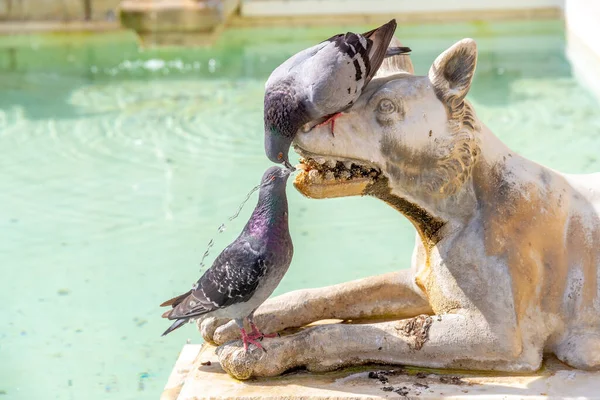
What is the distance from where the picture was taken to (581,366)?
3408mm

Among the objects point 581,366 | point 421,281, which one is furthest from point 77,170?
point 581,366

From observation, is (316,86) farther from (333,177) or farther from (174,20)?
(174,20)

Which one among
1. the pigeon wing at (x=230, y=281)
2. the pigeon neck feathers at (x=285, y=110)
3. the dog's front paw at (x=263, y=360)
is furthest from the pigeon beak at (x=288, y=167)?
the dog's front paw at (x=263, y=360)

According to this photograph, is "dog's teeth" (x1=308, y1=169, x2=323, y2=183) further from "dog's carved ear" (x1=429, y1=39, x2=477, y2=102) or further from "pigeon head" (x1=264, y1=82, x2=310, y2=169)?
"dog's carved ear" (x1=429, y1=39, x2=477, y2=102)

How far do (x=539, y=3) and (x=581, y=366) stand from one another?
397 inches

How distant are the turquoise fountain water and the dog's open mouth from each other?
1690 millimetres

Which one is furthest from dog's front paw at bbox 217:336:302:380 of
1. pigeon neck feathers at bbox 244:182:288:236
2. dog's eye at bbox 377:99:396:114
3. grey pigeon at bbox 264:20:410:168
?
dog's eye at bbox 377:99:396:114

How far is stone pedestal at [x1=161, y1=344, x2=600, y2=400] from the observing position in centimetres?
328

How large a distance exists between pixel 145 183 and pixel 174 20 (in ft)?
14.8

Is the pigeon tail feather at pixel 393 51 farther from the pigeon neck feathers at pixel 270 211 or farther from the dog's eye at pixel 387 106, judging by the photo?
the pigeon neck feathers at pixel 270 211

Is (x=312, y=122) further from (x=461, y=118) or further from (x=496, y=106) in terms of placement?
→ (x=496, y=106)

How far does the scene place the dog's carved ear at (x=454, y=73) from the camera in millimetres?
3262

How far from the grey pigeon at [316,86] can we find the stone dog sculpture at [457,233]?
0.25 feet

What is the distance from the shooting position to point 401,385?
3342 millimetres
